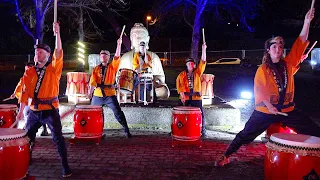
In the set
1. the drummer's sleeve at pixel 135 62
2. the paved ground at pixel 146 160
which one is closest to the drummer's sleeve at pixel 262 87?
the paved ground at pixel 146 160

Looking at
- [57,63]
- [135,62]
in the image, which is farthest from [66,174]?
[135,62]

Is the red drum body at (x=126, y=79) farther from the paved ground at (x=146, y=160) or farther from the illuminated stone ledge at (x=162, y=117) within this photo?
the paved ground at (x=146, y=160)

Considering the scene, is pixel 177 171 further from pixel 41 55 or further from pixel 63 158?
pixel 41 55

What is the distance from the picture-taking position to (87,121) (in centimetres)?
742

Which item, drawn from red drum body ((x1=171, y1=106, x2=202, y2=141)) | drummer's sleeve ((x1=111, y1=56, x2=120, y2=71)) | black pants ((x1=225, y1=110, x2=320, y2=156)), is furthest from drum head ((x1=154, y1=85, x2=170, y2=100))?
black pants ((x1=225, y1=110, x2=320, y2=156))

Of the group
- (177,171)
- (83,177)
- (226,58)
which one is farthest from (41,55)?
(226,58)

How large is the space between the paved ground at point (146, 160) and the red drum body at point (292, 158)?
54.2 inches

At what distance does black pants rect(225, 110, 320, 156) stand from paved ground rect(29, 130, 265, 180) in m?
0.66

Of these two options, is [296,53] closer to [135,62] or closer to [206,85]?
[206,85]

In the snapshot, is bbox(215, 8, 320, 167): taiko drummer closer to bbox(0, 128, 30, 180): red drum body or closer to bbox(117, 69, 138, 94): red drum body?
bbox(0, 128, 30, 180): red drum body

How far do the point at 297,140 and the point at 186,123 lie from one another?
124 inches

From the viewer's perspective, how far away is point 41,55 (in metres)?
5.25

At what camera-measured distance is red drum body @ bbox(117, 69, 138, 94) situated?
29.0 ft

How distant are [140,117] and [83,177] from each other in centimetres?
412
